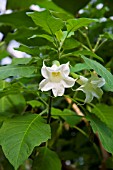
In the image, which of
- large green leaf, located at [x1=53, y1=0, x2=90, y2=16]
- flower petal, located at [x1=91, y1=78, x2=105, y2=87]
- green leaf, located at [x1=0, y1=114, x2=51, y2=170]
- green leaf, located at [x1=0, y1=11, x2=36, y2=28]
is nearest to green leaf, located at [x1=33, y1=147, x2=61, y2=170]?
green leaf, located at [x1=0, y1=114, x2=51, y2=170]

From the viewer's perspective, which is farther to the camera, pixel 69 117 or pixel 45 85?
pixel 69 117

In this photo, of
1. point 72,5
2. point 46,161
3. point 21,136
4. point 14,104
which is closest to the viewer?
point 21,136

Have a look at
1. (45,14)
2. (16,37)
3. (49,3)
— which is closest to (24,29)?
(16,37)

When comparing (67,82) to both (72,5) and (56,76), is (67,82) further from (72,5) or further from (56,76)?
(72,5)

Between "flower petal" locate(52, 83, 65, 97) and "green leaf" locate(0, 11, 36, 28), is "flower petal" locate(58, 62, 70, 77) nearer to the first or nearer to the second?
"flower petal" locate(52, 83, 65, 97)

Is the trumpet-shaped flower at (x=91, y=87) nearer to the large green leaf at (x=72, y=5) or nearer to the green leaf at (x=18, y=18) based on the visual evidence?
the green leaf at (x=18, y=18)

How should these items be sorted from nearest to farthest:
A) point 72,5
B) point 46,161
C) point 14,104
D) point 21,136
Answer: point 21,136, point 46,161, point 14,104, point 72,5

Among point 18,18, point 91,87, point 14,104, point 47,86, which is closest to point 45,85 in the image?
point 47,86

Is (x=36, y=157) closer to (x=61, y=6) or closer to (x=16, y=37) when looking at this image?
(x=16, y=37)

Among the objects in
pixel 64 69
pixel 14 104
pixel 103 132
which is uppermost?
pixel 64 69

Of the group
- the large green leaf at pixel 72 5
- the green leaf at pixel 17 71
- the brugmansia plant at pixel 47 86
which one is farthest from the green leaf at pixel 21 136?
the large green leaf at pixel 72 5
